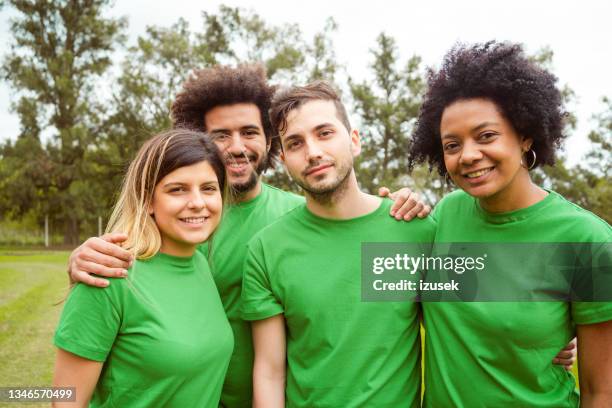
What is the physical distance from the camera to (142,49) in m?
31.6

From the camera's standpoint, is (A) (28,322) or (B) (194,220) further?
(A) (28,322)

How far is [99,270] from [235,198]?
51.4 inches

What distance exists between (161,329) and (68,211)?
32.1 meters

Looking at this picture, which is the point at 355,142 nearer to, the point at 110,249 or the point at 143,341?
the point at 110,249

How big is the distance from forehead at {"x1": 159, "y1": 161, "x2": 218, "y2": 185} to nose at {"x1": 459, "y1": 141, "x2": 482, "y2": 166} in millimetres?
1354

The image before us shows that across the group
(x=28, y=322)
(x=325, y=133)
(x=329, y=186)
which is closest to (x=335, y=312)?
(x=329, y=186)

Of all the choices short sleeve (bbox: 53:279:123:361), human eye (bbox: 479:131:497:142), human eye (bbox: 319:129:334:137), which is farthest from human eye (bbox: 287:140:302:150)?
short sleeve (bbox: 53:279:123:361)

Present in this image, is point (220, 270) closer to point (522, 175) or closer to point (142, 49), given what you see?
point (522, 175)

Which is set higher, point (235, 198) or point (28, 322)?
point (235, 198)

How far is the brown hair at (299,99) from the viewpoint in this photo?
3.14m

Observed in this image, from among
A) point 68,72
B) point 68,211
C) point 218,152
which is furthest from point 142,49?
point 218,152

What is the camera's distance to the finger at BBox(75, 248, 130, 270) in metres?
2.53

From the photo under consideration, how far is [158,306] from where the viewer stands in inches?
103

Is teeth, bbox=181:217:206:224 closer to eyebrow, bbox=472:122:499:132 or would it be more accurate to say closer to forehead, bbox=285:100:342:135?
forehead, bbox=285:100:342:135
